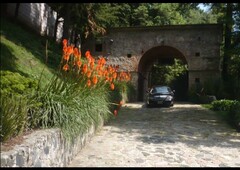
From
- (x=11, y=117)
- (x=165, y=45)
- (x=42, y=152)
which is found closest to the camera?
(x=11, y=117)

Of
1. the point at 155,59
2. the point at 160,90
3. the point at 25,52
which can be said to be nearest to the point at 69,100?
the point at 25,52

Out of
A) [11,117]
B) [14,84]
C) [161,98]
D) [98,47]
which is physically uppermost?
[98,47]

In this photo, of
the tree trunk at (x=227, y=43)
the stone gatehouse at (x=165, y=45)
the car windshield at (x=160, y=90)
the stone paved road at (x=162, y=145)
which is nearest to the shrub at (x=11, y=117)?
the stone paved road at (x=162, y=145)

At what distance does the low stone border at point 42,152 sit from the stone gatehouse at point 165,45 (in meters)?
17.8

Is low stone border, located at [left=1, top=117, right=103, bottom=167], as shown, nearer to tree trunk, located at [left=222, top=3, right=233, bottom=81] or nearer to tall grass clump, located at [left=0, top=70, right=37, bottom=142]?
tall grass clump, located at [left=0, top=70, right=37, bottom=142]

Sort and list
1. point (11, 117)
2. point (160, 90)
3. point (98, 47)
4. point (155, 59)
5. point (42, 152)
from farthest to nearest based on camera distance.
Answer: point (155, 59), point (98, 47), point (160, 90), point (42, 152), point (11, 117)

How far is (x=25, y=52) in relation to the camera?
15.8 m

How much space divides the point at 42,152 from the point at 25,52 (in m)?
12.3

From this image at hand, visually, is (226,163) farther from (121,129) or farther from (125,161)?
(121,129)

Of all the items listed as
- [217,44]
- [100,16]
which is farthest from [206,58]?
[100,16]

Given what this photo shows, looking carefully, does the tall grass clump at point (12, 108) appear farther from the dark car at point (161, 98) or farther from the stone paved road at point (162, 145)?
the dark car at point (161, 98)

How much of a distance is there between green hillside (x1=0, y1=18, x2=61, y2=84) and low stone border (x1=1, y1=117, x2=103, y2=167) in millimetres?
6334

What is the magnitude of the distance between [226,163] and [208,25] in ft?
58.6

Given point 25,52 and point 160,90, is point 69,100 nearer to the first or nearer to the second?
point 25,52
